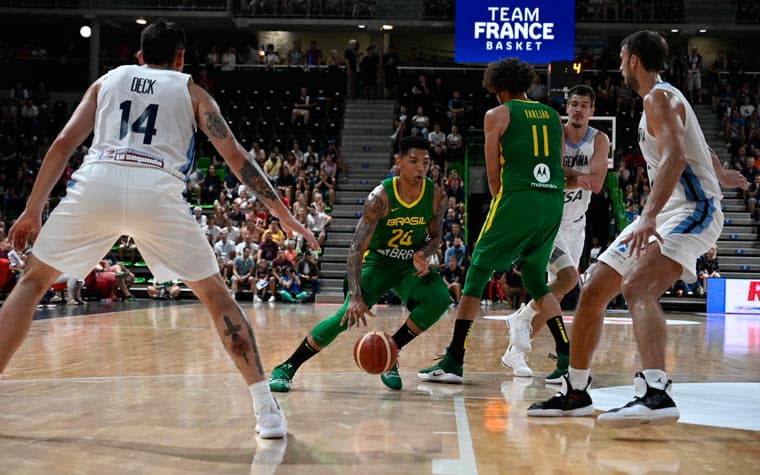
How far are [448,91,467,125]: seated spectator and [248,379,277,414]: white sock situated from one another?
18217 millimetres

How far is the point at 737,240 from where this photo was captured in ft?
64.8

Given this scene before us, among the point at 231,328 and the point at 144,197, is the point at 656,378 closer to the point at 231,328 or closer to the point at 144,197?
the point at 231,328

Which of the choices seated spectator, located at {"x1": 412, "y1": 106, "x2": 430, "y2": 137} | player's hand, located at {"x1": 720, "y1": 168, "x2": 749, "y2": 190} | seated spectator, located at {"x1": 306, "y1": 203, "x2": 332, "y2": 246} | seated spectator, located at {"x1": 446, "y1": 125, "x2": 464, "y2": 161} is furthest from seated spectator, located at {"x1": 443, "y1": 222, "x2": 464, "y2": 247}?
player's hand, located at {"x1": 720, "y1": 168, "x2": 749, "y2": 190}

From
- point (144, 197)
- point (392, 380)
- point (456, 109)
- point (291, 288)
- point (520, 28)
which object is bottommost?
point (291, 288)

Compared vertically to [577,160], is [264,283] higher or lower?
lower

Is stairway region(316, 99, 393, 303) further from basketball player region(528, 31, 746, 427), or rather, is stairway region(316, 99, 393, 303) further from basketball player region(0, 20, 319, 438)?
basketball player region(0, 20, 319, 438)

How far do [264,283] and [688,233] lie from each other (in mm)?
13589

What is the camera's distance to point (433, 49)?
27.5 meters

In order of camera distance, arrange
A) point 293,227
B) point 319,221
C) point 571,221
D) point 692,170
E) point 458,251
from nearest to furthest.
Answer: point 293,227 < point 692,170 < point 571,221 < point 458,251 < point 319,221

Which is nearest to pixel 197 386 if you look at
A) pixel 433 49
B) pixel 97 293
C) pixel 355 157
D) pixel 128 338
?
pixel 128 338

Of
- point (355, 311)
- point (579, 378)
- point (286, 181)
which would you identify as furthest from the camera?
point (286, 181)

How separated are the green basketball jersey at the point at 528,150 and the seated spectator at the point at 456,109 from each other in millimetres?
16182

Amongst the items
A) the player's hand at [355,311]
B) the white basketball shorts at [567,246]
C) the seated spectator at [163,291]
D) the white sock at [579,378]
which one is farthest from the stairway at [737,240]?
the white sock at [579,378]

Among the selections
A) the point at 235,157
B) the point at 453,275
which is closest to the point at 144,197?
the point at 235,157
